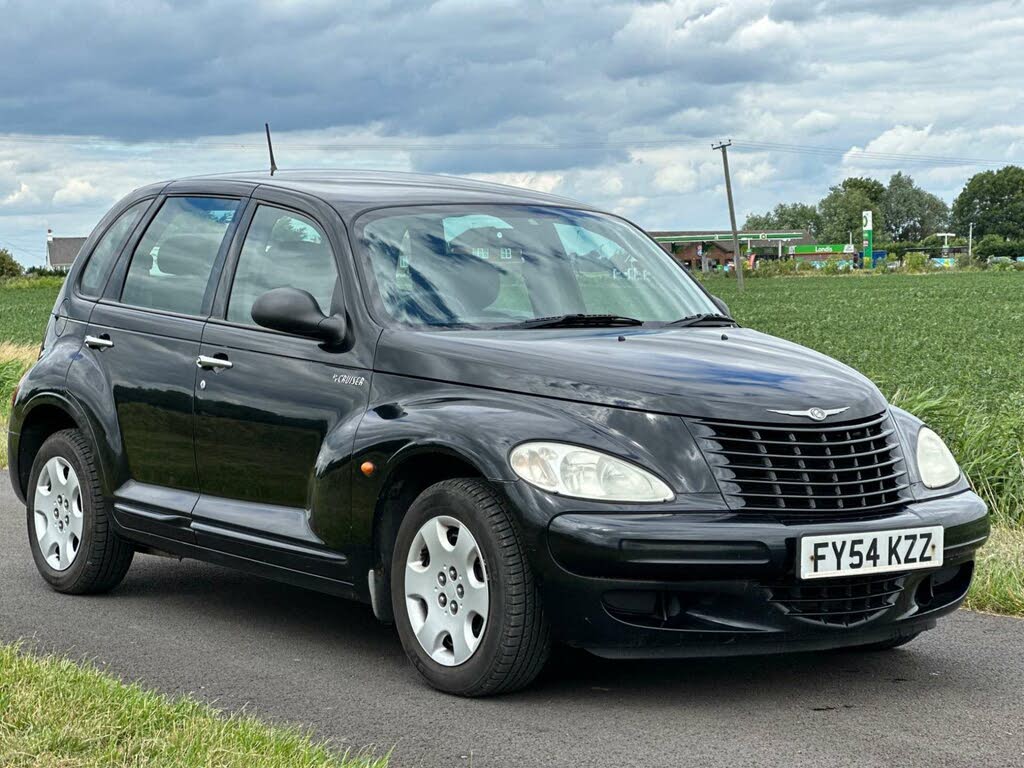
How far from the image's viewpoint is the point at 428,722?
4.89 meters

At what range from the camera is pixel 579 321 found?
594 centimetres

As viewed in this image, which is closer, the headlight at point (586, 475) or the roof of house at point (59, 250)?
the headlight at point (586, 475)

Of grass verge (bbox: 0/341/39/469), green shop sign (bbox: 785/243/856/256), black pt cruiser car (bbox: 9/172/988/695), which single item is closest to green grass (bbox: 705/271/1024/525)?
black pt cruiser car (bbox: 9/172/988/695)

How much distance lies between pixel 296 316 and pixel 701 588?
73.5 inches

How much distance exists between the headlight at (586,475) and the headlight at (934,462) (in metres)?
1.17

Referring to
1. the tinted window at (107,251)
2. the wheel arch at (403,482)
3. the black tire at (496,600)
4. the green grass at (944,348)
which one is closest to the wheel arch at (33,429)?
the tinted window at (107,251)

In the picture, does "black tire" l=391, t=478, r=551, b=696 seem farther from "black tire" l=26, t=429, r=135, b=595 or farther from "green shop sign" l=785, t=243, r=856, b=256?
"green shop sign" l=785, t=243, r=856, b=256

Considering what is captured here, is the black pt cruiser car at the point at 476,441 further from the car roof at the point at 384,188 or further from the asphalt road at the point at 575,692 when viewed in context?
the asphalt road at the point at 575,692

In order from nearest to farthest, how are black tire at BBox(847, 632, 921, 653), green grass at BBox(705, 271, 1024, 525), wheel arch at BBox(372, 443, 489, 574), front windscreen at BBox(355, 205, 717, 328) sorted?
wheel arch at BBox(372, 443, 489, 574) → front windscreen at BBox(355, 205, 717, 328) → black tire at BBox(847, 632, 921, 653) → green grass at BBox(705, 271, 1024, 525)

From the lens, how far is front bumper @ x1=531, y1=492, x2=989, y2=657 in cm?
474

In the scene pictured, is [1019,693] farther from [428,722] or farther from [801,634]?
[428,722]

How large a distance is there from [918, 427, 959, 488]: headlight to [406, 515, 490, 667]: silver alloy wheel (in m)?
1.64

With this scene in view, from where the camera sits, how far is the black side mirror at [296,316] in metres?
5.69

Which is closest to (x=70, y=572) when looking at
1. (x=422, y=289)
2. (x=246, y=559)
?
(x=246, y=559)
